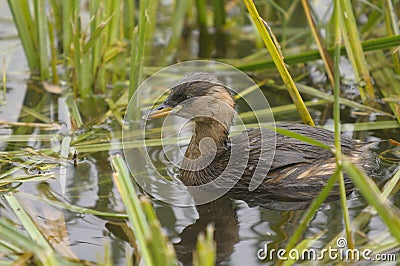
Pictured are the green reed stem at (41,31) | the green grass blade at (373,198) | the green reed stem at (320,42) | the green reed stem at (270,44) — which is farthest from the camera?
the green reed stem at (41,31)

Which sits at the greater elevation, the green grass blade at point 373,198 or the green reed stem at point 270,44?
the green reed stem at point 270,44

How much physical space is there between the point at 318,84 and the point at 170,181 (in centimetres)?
190

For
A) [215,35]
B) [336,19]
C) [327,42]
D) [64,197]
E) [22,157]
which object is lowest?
[64,197]

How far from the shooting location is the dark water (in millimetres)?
3803

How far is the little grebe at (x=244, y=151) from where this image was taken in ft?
14.9

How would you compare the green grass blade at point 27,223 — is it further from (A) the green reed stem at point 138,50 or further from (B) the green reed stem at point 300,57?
(B) the green reed stem at point 300,57

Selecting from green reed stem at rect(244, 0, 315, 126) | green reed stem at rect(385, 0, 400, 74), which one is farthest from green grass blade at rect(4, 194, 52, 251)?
green reed stem at rect(385, 0, 400, 74)

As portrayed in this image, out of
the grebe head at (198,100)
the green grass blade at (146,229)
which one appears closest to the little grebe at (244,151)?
the grebe head at (198,100)

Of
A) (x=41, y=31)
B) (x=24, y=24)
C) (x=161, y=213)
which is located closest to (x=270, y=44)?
(x=161, y=213)

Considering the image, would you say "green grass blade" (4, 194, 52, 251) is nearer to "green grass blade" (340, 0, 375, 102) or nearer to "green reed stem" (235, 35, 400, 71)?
"green reed stem" (235, 35, 400, 71)

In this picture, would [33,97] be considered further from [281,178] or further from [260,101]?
[281,178]

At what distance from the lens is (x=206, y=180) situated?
4.65 metres

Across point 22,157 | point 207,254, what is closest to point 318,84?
point 22,157

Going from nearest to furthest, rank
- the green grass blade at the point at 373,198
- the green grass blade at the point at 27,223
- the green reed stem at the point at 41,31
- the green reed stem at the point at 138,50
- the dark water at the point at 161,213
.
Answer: the green grass blade at the point at 373,198, the green grass blade at the point at 27,223, the dark water at the point at 161,213, the green reed stem at the point at 138,50, the green reed stem at the point at 41,31
